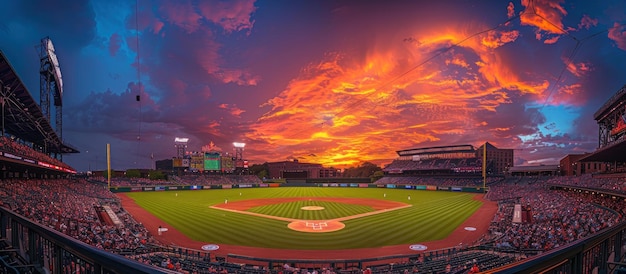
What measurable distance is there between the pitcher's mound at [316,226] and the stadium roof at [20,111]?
2570cm

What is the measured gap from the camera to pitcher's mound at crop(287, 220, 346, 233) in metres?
27.3

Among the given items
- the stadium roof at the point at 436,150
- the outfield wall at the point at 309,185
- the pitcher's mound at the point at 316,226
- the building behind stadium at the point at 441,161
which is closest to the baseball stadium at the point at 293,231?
the pitcher's mound at the point at 316,226

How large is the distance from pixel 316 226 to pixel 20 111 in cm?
3023

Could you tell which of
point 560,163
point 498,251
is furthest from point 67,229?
point 560,163

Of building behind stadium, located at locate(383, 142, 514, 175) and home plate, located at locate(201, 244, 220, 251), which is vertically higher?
building behind stadium, located at locate(383, 142, 514, 175)

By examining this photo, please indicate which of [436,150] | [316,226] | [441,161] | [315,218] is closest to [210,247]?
[316,226]

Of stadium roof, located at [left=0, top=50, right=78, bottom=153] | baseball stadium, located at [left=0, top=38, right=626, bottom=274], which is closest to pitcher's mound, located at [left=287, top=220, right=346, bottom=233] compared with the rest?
baseball stadium, located at [left=0, top=38, right=626, bottom=274]

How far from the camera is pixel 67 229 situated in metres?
17.0

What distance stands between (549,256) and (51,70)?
186ft

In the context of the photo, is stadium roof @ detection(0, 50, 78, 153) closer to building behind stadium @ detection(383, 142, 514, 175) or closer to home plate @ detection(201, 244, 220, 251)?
home plate @ detection(201, 244, 220, 251)

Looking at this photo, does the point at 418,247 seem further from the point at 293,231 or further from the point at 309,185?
the point at 309,185

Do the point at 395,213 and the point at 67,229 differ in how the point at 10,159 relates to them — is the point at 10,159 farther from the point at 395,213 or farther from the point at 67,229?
the point at 395,213

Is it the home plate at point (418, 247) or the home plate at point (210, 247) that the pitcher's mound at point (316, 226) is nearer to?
the home plate at point (418, 247)

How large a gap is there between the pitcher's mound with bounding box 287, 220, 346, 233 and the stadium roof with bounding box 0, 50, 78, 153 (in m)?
25.7
